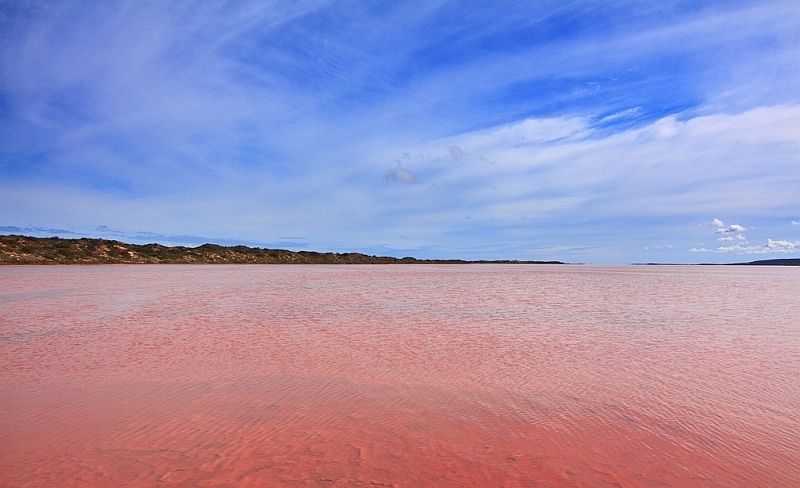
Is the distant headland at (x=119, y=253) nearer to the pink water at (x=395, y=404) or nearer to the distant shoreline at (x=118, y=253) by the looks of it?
the distant shoreline at (x=118, y=253)

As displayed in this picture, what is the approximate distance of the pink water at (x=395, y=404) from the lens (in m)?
3.54

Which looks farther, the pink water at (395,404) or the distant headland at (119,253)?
the distant headland at (119,253)

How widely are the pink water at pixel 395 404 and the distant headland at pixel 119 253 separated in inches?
1566

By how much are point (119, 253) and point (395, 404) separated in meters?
53.2

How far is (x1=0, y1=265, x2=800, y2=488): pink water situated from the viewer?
3545 millimetres

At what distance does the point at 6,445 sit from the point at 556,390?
525 cm

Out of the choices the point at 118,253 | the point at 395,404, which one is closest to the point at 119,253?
the point at 118,253

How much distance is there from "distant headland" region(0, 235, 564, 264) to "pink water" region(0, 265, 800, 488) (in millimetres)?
39783

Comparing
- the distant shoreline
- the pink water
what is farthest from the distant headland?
the pink water

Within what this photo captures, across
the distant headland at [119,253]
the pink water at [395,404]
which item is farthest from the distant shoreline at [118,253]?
the pink water at [395,404]

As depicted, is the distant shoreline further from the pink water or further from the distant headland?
the pink water

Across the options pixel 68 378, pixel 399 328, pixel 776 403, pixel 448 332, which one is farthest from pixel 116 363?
pixel 776 403

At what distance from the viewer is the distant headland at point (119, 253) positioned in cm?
4234

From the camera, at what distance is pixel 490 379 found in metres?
6.02
